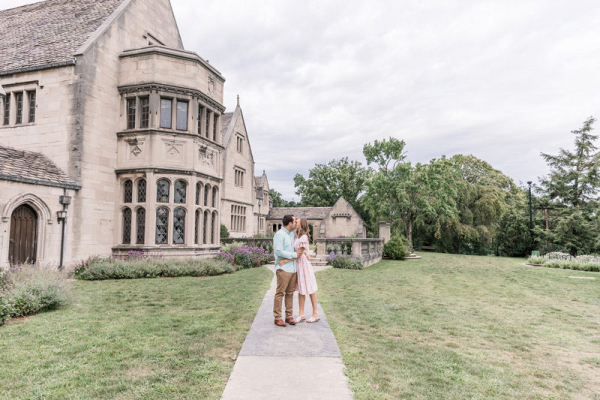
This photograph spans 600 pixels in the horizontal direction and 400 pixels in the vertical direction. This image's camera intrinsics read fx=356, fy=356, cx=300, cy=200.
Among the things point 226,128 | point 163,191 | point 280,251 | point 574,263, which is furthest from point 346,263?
point 226,128

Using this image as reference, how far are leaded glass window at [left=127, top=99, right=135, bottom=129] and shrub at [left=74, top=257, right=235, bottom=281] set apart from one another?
579 centimetres

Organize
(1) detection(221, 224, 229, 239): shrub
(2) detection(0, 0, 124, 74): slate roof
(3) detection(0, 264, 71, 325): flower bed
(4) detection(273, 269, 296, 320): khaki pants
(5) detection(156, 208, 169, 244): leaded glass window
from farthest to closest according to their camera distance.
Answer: (1) detection(221, 224, 229, 239): shrub, (5) detection(156, 208, 169, 244): leaded glass window, (2) detection(0, 0, 124, 74): slate roof, (3) detection(0, 264, 71, 325): flower bed, (4) detection(273, 269, 296, 320): khaki pants

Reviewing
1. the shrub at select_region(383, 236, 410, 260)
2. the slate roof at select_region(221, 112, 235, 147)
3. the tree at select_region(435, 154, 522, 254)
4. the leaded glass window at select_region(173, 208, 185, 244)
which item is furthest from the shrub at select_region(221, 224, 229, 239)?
the tree at select_region(435, 154, 522, 254)

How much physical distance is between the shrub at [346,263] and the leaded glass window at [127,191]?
34.8 feet

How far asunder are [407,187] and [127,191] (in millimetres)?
24325

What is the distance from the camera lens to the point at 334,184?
6469 cm

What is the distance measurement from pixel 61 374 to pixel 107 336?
150 cm

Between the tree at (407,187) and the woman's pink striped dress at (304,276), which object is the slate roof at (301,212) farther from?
the woman's pink striped dress at (304,276)

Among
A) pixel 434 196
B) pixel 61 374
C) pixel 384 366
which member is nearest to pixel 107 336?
pixel 61 374

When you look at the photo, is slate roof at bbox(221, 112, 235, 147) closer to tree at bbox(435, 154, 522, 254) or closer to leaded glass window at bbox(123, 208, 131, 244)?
leaded glass window at bbox(123, 208, 131, 244)

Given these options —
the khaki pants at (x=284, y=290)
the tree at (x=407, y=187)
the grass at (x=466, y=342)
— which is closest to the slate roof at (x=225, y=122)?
the tree at (x=407, y=187)

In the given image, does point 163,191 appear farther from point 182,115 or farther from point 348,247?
point 348,247

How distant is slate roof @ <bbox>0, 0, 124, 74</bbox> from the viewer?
14.6 meters

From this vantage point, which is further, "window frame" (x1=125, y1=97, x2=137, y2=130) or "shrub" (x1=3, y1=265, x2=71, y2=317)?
"window frame" (x1=125, y1=97, x2=137, y2=130)
